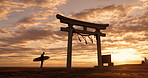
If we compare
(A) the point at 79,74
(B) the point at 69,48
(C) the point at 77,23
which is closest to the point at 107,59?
(B) the point at 69,48

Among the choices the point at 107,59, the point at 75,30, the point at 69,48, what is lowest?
the point at 107,59

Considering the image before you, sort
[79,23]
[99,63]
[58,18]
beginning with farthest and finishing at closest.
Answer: [99,63]
[79,23]
[58,18]

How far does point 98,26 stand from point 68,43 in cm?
469

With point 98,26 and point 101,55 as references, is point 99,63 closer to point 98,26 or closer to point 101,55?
point 101,55

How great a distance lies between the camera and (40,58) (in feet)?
55.6

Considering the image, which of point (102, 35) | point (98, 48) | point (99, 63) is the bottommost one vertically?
point (99, 63)

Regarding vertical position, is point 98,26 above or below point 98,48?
above

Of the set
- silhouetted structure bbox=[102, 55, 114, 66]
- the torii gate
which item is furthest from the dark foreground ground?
silhouetted structure bbox=[102, 55, 114, 66]

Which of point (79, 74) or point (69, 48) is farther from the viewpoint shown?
point (69, 48)

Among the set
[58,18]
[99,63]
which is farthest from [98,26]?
[58,18]

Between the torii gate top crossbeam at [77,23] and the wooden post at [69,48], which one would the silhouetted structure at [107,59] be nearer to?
the torii gate top crossbeam at [77,23]

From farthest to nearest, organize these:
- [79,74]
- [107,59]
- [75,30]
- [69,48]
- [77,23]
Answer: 1. [107,59]
2. [77,23]
3. [75,30]
4. [69,48]
5. [79,74]

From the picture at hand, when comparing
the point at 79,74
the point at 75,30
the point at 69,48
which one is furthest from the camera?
the point at 75,30

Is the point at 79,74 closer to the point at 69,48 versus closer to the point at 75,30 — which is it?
the point at 69,48
